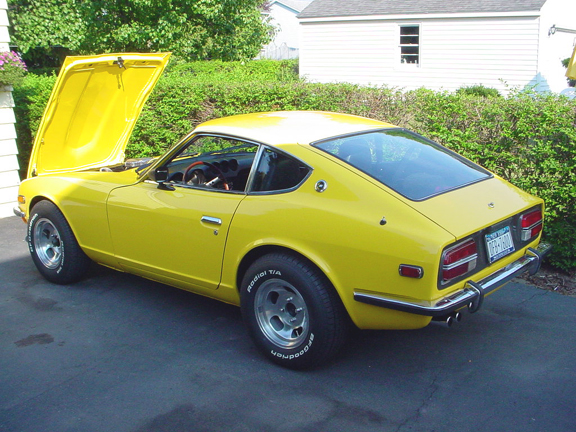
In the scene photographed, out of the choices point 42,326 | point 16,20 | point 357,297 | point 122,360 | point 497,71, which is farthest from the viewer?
point 16,20

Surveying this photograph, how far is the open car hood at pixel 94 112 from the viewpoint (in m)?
5.94

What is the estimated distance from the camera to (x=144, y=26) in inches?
795

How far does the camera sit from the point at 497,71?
17484 millimetres

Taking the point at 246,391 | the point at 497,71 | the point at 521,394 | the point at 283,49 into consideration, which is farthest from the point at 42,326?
the point at 283,49

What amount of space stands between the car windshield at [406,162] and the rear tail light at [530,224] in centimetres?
42

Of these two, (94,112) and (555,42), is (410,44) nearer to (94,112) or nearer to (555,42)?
(555,42)

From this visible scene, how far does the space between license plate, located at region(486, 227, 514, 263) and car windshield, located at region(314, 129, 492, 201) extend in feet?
1.39

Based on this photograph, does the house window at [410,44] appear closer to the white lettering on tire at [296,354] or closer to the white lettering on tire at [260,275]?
the white lettering on tire at [260,275]

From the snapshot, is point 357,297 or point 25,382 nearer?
point 357,297

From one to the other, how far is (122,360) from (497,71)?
53.4 feet

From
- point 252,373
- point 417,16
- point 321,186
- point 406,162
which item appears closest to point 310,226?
point 321,186

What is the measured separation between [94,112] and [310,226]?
3782mm

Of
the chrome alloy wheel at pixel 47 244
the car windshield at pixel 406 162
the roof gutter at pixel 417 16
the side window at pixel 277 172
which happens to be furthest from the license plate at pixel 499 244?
the roof gutter at pixel 417 16

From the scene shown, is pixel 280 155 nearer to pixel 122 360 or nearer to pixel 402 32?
pixel 122 360
